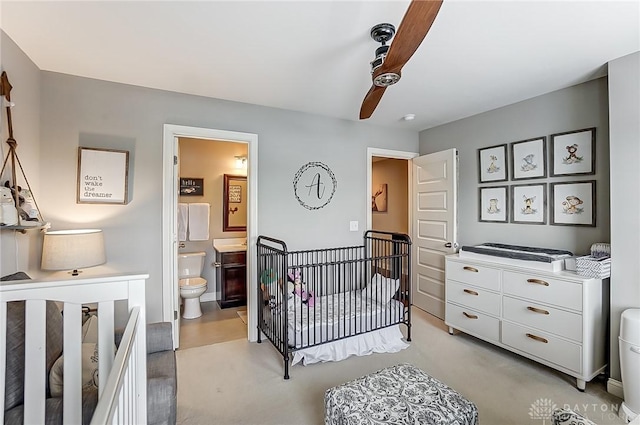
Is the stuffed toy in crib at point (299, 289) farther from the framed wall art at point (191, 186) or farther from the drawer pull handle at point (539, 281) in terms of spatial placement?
the framed wall art at point (191, 186)

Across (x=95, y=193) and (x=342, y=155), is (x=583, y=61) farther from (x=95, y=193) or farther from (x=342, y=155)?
(x=95, y=193)

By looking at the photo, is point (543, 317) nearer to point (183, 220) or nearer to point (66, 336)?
point (66, 336)

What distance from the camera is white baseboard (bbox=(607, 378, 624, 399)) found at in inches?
82.0

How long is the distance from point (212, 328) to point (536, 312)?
315cm

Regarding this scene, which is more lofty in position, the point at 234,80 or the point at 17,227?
the point at 234,80

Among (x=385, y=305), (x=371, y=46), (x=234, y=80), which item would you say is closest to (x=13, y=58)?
(x=234, y=80)

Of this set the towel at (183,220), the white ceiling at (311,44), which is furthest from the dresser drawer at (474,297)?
the towel at (183,220)

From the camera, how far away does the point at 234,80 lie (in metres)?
2.46

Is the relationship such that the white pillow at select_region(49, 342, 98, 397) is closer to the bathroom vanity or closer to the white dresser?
the bathroom vanity

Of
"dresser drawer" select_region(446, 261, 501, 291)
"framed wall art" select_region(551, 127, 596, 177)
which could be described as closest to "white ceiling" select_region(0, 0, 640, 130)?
"framed wall art" select_region(551, 127, 596, 177)

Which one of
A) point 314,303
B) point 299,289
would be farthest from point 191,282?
point 314,303

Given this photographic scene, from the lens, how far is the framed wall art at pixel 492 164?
307 centimetres

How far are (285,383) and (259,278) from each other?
1.01 meters

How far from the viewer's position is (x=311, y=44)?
1.92 meters
